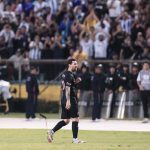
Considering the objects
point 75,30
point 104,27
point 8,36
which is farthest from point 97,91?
point 8,36

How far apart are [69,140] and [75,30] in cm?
1249

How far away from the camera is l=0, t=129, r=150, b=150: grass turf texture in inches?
717

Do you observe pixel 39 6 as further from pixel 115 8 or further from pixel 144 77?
pixel 144 77

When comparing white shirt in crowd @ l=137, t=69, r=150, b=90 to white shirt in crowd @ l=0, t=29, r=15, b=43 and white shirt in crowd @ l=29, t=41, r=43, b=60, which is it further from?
white shirt in crowd @ l=0, t=29, r=15, b=43

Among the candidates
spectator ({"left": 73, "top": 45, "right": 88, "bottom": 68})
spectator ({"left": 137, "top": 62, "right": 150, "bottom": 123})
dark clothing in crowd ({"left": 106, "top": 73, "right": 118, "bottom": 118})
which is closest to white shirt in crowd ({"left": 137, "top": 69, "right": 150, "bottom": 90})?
spectator ({"left": 137, "top": 62, "right": 150, "bottom": 123})

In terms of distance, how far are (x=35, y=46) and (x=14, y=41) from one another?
1629 millimetres

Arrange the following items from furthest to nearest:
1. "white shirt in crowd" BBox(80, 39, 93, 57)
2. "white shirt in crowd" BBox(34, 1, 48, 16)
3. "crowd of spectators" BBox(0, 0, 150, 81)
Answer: "white shirt in crowd" BBox(34, 1, 48, 16) → "white shirt in crowd" BBox(80, 39, 93, 57) → "crowd of spectators" BBox(0, 0, 150, 81)

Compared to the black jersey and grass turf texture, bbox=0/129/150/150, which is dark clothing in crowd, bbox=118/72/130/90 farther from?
the black jersey

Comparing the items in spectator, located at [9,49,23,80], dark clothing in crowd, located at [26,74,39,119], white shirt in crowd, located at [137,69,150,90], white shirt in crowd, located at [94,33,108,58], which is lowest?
dark clothing in crowd, located at [26,74,39,119]

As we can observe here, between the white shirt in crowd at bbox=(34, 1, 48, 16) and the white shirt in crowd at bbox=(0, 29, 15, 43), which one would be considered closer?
the white shirt in crowd at bbox=(0, 29, 15, 43)

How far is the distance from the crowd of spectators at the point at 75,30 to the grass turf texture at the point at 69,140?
8.36 meters

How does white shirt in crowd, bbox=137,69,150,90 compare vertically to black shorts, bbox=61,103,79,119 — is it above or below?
above

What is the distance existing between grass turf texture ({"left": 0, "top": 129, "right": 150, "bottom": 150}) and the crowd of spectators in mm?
8363

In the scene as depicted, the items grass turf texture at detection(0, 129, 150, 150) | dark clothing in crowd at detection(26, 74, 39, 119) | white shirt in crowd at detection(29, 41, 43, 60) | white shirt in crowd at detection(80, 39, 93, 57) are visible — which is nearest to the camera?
grass turf texture at detection(0, 129, 150, 150)
